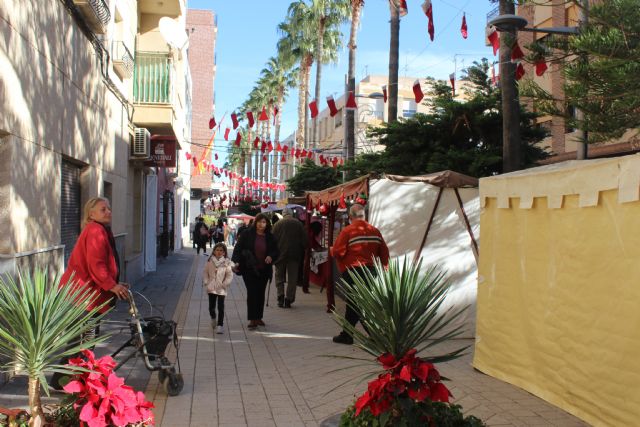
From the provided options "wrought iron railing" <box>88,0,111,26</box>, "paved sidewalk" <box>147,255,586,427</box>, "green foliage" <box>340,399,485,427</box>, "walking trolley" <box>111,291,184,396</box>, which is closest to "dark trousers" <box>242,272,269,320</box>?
"paved sidewalk" <box>147,255,586,427</box>

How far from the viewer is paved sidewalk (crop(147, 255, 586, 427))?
575cm

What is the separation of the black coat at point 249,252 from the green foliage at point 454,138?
14.0 feet

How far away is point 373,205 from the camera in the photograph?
1029 cm

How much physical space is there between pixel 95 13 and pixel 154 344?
6.90 metres

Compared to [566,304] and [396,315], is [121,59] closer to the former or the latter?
[566,304]

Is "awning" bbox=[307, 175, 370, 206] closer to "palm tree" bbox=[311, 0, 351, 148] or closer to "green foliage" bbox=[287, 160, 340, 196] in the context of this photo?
"green foliage" bbox=[287, 160, 340, 196]

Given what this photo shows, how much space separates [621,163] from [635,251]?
0.64 m

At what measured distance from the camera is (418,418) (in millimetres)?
4031

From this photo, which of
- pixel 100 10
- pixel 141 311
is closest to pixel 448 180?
pixel 141 311

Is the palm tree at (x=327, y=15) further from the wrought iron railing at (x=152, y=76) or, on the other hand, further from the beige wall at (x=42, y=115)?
the beige wall at (x=42, y=115)

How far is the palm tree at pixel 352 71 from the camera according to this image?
2461cm

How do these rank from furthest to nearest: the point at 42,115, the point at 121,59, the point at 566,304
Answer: the point at 121,59 → the point at 42,115 → the point at 566,304

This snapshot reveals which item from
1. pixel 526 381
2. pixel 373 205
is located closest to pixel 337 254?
pixel 373 205

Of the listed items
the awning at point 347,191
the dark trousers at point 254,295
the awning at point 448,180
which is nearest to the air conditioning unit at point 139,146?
the awning at point 347,191
